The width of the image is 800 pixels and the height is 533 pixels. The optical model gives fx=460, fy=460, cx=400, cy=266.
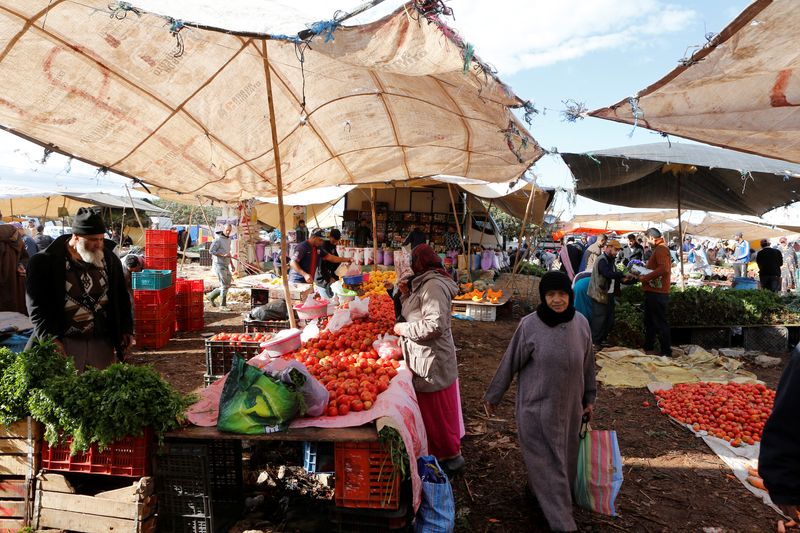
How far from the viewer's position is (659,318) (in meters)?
8.41

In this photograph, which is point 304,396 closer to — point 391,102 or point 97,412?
point 97,412

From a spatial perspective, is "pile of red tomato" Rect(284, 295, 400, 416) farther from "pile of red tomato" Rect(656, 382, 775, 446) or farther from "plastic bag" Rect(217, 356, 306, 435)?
"pile of red tomato" Rect(656, 382, 775, 446)

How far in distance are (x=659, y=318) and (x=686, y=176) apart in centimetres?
406

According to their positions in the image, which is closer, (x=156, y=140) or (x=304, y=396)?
(x=304, y=396)

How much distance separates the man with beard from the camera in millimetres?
3537

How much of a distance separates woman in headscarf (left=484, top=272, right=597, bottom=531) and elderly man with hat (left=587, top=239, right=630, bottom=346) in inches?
205

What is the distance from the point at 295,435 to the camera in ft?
9.37

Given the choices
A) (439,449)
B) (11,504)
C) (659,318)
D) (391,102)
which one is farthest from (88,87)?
(659,318)

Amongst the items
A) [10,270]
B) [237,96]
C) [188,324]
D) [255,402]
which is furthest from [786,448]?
[188,324]

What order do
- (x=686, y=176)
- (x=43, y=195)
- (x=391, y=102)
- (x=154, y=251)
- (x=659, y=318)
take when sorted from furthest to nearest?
(x=43, y=195) < (x=686, y=176) < (x=154, y=251) < (x=659, y=318) < (x=391, y=102)

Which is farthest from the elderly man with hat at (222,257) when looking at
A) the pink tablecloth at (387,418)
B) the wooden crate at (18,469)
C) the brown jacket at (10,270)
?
the wooden crate at (18,469)

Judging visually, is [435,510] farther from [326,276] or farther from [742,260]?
[742,260]

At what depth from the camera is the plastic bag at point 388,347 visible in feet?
14.4

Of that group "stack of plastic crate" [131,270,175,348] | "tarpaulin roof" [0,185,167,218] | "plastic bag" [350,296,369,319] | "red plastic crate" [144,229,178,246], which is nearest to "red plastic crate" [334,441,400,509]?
"plastic bag" [350,296,369,319]
